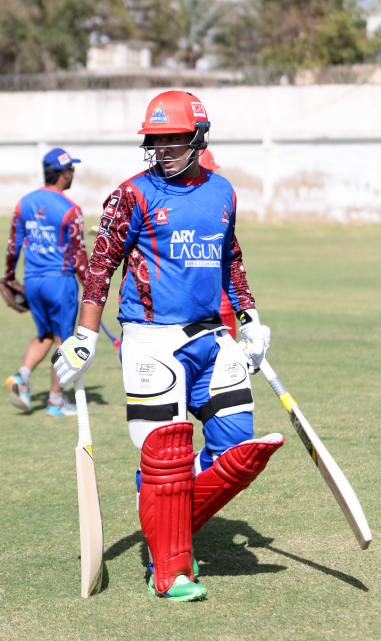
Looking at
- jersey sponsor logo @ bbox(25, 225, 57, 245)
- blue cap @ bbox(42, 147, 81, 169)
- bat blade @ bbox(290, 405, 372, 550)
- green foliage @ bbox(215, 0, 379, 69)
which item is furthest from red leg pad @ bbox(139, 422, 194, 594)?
green foliage @ bbox(215, 0, 379, 69)

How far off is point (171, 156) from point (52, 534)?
2.17m

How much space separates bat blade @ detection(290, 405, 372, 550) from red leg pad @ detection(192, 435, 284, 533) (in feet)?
0.81

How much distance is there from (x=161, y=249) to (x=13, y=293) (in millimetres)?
4201

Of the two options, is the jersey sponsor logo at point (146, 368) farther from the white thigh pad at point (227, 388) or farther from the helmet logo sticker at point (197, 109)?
the helmet logo sticker at point (197, 109)

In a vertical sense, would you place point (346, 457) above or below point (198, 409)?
below

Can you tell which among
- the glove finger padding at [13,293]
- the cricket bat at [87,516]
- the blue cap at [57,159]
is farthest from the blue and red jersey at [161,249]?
the glove finger padding at [13,293]

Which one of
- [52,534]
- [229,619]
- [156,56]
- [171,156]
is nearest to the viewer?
[229,619]

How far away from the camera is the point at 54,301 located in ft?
24.6

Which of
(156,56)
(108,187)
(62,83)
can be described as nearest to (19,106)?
(62,83)

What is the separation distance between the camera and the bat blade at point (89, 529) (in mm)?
3807

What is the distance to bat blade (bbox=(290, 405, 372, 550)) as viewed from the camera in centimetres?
362

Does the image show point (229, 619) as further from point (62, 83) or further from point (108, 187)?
point (62, 83)

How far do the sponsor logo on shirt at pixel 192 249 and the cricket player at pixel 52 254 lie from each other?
3.45 metres

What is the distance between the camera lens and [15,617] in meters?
3.67
